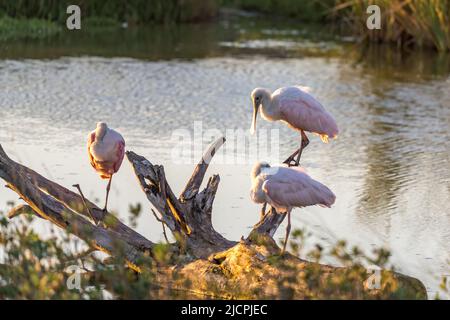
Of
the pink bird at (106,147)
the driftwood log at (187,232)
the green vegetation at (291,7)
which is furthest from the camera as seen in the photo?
the green vegetation at (291,7)

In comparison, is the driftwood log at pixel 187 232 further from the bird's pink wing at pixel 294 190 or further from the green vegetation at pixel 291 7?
the green vegetation at pixel 291 7

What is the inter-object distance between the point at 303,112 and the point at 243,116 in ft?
17.5

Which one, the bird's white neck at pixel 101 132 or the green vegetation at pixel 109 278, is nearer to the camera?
the green vegetation at pixel 109 278

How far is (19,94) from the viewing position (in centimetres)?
1544

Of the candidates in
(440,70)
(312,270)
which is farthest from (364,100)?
(312,270)

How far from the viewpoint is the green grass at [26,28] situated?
71.8ft

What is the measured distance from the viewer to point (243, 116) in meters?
14.4

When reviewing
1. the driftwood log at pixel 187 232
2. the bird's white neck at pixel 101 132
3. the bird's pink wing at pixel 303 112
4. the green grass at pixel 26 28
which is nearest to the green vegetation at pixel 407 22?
the green grass at pixel 26 28

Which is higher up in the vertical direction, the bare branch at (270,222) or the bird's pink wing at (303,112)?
the bird's pink wing at (303,112)

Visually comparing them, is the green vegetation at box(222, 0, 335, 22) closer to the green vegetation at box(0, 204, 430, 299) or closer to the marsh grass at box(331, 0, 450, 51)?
the marsh grass at box(331, 0, 450, 51)

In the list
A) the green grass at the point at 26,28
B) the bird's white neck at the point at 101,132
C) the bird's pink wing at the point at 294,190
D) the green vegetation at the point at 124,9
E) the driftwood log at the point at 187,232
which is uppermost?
the green vegetation at the point at 124,9

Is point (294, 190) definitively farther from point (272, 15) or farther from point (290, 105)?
point (272, 15)

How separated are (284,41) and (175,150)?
11852mm

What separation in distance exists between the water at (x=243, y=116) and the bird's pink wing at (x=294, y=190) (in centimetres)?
90
